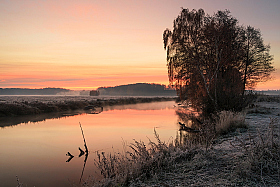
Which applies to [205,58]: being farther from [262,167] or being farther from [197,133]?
[262,167]

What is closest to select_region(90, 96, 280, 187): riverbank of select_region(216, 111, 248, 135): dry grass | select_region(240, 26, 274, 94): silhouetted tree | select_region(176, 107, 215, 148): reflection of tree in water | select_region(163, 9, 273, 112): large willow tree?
select_region(176, 107, 215, 148): reflection of tree in water

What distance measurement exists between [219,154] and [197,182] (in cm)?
184

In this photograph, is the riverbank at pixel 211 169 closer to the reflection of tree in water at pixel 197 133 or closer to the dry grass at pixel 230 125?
the reflection of tree in water at pixel 197 133

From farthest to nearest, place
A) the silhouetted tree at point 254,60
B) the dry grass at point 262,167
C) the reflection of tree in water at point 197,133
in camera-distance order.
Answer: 1. the silhouetted tree at point 254,60
2. the reflection of tree in water at point 197,133
3. the dry grass at point 262,167

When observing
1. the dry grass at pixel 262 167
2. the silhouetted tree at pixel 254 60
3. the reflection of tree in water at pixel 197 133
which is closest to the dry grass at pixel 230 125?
the reflection of tree in water at pixel 197 133

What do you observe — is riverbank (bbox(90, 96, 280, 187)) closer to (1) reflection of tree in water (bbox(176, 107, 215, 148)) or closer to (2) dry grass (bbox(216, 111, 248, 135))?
(1) reflection of tree in water (bbox(176, 107, 215, 148))

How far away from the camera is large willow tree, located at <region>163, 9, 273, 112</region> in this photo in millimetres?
14961

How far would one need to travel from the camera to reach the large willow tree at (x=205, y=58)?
15.0 metres

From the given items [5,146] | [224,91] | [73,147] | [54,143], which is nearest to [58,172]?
[73,147]

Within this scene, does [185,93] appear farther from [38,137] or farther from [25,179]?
[25,179]

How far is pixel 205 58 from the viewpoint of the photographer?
16484 mm

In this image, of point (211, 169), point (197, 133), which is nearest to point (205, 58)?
point (197, 133)

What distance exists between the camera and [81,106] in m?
37.7

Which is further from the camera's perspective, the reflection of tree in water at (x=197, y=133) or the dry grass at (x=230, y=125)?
the dry grass at (x=230, y=125)
